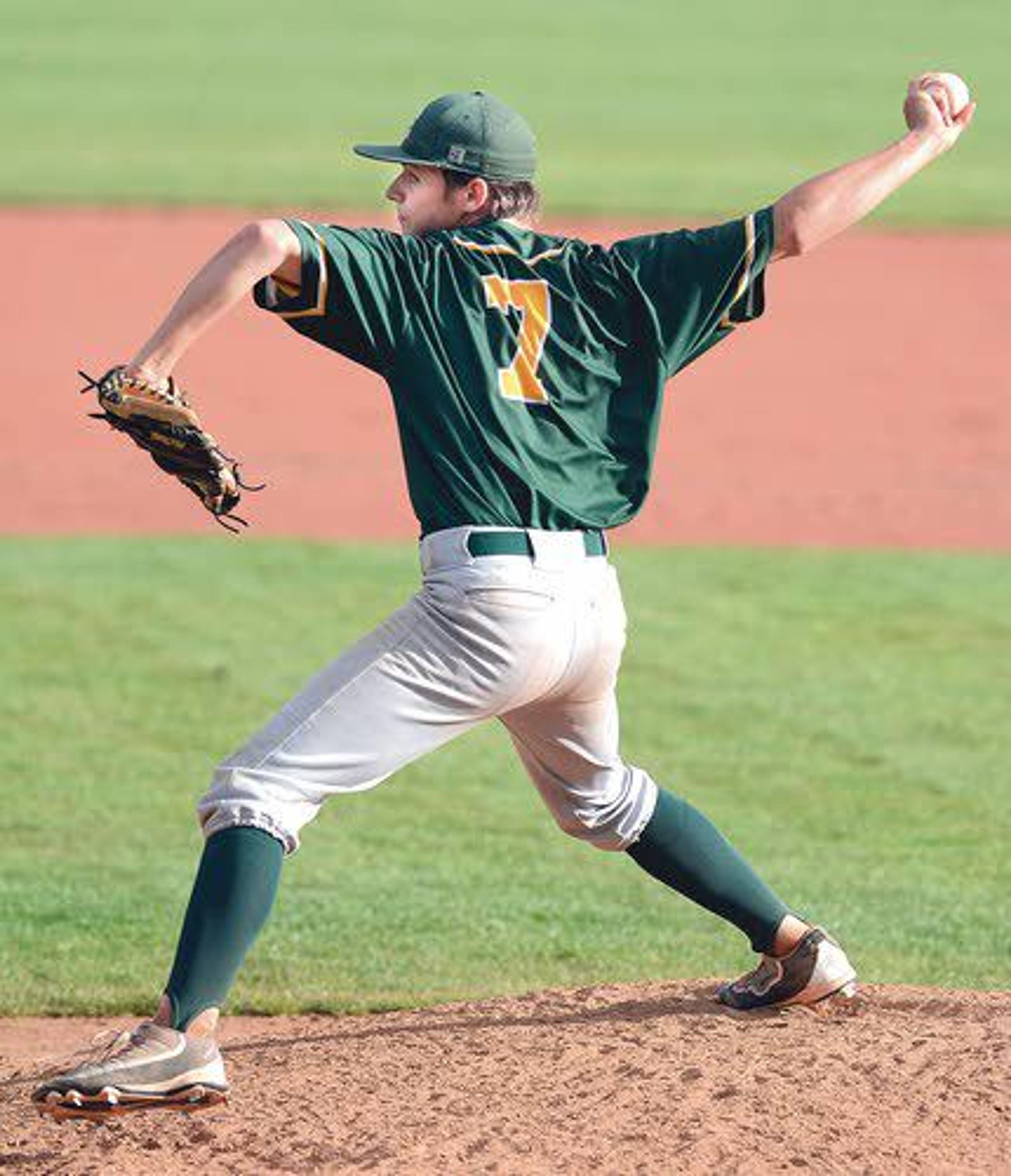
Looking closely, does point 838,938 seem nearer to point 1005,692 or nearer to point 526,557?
point 526,557

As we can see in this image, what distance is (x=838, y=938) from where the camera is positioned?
6.70m

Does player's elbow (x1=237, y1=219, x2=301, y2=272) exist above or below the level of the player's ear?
below

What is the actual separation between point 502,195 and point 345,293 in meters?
0.46

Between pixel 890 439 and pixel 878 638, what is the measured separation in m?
4.41

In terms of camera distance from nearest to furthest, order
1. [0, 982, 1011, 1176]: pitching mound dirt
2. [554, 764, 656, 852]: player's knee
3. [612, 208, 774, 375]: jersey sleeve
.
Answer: [0, 982, 1011, 1176]: pitching mound dirt, [612, 208, 774, 375]: jersey sleeve, [554, 764, 656, 852]: player's knee

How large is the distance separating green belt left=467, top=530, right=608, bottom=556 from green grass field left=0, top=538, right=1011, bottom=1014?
1.87 meters

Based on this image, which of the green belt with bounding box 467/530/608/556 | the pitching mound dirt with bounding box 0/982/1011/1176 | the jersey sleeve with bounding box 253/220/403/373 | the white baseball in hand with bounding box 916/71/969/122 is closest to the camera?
the pitching mound dirt with bounding box 0/982/1011/1176

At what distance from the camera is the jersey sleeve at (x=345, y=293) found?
14.9 ft

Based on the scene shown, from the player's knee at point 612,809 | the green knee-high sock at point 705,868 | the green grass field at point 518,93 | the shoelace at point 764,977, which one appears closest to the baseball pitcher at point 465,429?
the player's knee at point 612,809

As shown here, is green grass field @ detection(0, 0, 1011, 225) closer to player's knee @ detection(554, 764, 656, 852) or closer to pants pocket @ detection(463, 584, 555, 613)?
player's knee @ detection(554, 764, 656, 852)

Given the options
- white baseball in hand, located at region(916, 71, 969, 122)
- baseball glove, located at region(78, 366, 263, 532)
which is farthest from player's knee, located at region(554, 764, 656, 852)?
white baseball in hand, located at region(916, 71, 969, 122)

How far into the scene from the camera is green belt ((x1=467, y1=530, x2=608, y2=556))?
466cm

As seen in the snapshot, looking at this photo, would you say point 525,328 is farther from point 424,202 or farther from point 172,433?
point 172,433

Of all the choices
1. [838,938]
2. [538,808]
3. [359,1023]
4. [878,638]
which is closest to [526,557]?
[359,1023]
